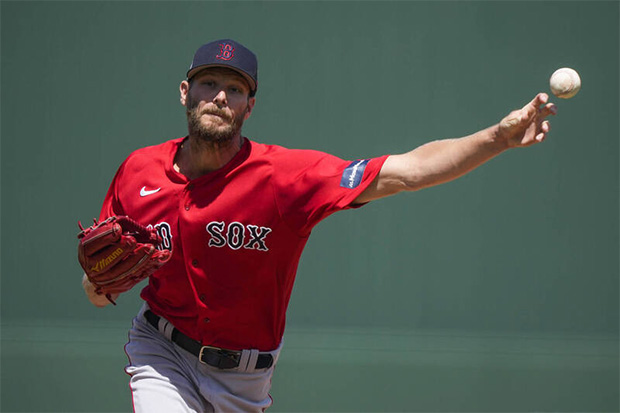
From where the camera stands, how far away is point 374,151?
6.33m

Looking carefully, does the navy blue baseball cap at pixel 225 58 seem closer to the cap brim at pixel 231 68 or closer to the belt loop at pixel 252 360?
the cap brim at pixel 231 68

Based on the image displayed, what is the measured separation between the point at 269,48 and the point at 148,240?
14.0 feet

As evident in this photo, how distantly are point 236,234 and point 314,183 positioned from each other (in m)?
0.31

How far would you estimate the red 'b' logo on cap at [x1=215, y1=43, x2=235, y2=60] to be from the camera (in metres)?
2.60

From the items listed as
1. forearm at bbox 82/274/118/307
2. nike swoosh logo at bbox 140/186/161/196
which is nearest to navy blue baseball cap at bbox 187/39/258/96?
nike swoosh logo at bbox 140/186/161/196

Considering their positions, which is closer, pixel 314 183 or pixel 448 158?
pixel 448 158

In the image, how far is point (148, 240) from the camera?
2.43 metres

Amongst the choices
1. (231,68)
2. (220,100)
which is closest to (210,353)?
(220,100)

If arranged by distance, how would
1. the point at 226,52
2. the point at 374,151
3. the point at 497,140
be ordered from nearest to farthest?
the point at 497,140, the point at 226,52, the point at 374,151

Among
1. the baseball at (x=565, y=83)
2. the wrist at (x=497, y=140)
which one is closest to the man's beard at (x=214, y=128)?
the wrist at (x=497, y=140)

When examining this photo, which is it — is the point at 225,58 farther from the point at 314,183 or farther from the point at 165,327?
the point at 165,327

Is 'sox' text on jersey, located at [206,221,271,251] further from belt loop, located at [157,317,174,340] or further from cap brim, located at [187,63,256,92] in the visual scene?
cap brim, located at [187,63,256,92]

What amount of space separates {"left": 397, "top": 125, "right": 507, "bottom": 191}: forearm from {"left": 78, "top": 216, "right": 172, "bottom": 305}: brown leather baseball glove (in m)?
0.83

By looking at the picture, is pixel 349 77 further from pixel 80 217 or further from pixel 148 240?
pixel 148 240
